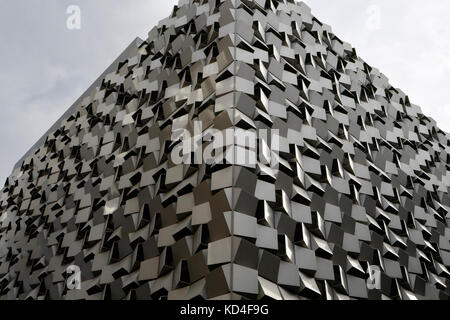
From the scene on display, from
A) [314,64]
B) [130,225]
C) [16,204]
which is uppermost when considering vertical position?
A: [314,64]

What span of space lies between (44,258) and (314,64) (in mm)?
7650

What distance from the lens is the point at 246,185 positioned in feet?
20.4

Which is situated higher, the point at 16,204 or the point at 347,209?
the point at 16,204

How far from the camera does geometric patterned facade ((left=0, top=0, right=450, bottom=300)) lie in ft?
20.3

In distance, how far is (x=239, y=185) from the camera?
6.12m

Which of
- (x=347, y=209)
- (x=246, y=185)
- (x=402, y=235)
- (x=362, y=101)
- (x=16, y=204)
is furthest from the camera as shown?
(x=16, y=204)

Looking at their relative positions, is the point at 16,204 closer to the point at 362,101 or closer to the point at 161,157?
the point at 161,157

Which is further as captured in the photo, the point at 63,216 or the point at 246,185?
the point at 63,216

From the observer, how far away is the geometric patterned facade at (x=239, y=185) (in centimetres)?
619
